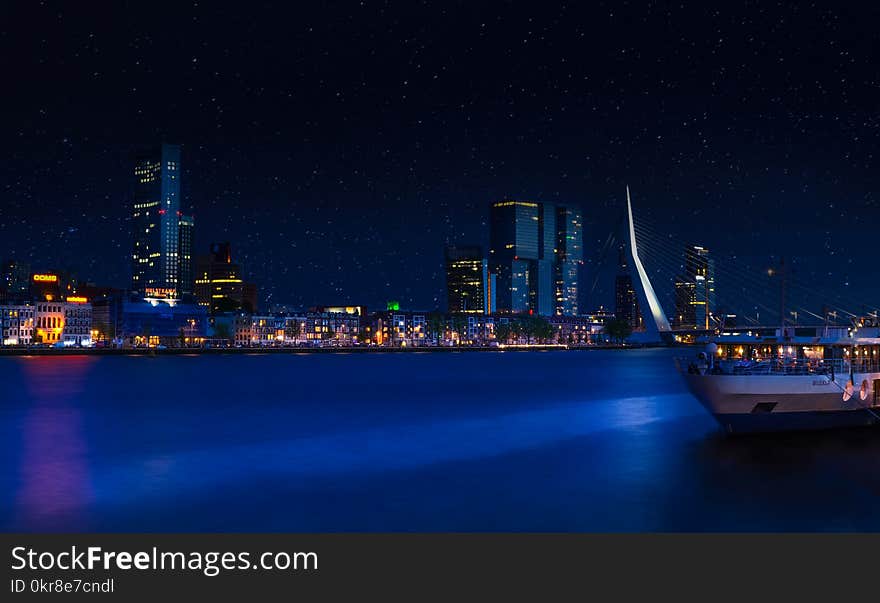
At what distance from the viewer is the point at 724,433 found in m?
32.8

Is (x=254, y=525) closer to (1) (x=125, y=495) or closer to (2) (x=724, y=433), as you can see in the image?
(1) (x=125, y=495)

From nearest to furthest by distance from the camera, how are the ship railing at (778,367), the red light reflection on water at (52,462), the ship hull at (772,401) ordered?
the red light reflection on water at (52,462) → the ship hull at (772,401) → the ship railing at (778,367)

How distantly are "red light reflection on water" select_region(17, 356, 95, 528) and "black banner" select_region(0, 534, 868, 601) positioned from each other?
374cm

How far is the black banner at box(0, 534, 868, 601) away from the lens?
40.2ft

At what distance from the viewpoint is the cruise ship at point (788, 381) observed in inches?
1162

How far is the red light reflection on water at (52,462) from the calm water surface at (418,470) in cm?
9

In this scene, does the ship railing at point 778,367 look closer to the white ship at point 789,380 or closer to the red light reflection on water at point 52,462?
the white ship at point 789,380

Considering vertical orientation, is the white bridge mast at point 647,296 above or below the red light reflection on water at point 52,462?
above

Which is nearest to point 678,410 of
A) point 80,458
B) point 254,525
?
point 80,458

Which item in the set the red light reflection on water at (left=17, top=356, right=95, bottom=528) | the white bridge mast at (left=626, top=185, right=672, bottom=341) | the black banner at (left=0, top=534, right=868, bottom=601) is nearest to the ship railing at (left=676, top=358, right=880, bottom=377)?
the black banner at (left=0, top=534, right=868, bottom=601)

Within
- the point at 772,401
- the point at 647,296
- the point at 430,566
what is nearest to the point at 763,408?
the point at 772,401

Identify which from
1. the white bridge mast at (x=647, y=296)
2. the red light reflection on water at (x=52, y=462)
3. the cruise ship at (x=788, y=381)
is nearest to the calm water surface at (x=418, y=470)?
the red light reflection on water at (x=52, y=462)

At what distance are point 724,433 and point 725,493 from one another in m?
11.6

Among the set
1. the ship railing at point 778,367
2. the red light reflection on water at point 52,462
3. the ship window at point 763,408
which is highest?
the ship railing at point 778,367
